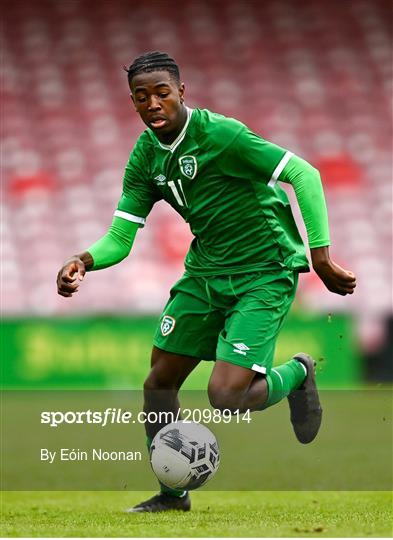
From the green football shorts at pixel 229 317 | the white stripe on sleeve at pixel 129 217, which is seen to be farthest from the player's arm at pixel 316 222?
the white stripe on sleeve at pixel 129 217

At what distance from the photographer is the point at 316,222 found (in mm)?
5367

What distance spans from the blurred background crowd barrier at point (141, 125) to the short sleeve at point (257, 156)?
844 centimetres

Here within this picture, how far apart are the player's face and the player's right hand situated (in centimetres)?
76

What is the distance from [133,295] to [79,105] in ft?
15.3

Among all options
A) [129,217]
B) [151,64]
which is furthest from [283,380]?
[151,64]

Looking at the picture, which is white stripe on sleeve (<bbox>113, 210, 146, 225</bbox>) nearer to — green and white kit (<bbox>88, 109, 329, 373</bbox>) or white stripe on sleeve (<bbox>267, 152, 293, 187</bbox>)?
green and white kit (<bbox>88, 109, 329, 373</bbox>)

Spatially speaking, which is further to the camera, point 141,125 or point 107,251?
point 141,125

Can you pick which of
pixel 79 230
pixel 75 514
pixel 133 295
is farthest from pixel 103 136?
pixel 75 514

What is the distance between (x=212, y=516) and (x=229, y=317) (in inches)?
38.8

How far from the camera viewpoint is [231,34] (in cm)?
1972

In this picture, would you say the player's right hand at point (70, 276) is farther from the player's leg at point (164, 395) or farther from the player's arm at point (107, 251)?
the player's leg at point (164, 395)

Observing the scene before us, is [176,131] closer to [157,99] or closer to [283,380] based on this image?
[157,99]

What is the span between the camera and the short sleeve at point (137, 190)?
5.72m

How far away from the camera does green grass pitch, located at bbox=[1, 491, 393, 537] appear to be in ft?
15.8
